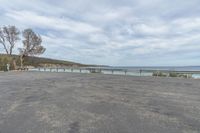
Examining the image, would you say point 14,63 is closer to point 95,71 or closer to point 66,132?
point 95,71

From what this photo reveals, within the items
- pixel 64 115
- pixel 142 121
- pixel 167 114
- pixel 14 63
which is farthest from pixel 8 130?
pixel 14 63

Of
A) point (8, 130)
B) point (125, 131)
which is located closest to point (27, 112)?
point (8, 130)

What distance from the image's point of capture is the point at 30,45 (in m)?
51.4

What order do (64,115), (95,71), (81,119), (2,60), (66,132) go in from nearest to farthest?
(66,132), (81,119), (64,115), (95,71), (2,60)

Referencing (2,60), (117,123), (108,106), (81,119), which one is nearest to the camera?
(117,123)

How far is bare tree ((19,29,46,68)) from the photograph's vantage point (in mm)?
51000

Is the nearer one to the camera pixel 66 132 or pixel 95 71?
pixel 66 132

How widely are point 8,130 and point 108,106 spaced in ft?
11.8

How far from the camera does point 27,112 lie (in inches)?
252

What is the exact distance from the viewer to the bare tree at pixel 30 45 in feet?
167

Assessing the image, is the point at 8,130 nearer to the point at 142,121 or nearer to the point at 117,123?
the point at 117,123

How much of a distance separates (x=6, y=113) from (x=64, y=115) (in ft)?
6.01

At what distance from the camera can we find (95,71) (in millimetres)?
41656

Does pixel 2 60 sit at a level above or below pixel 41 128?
above
